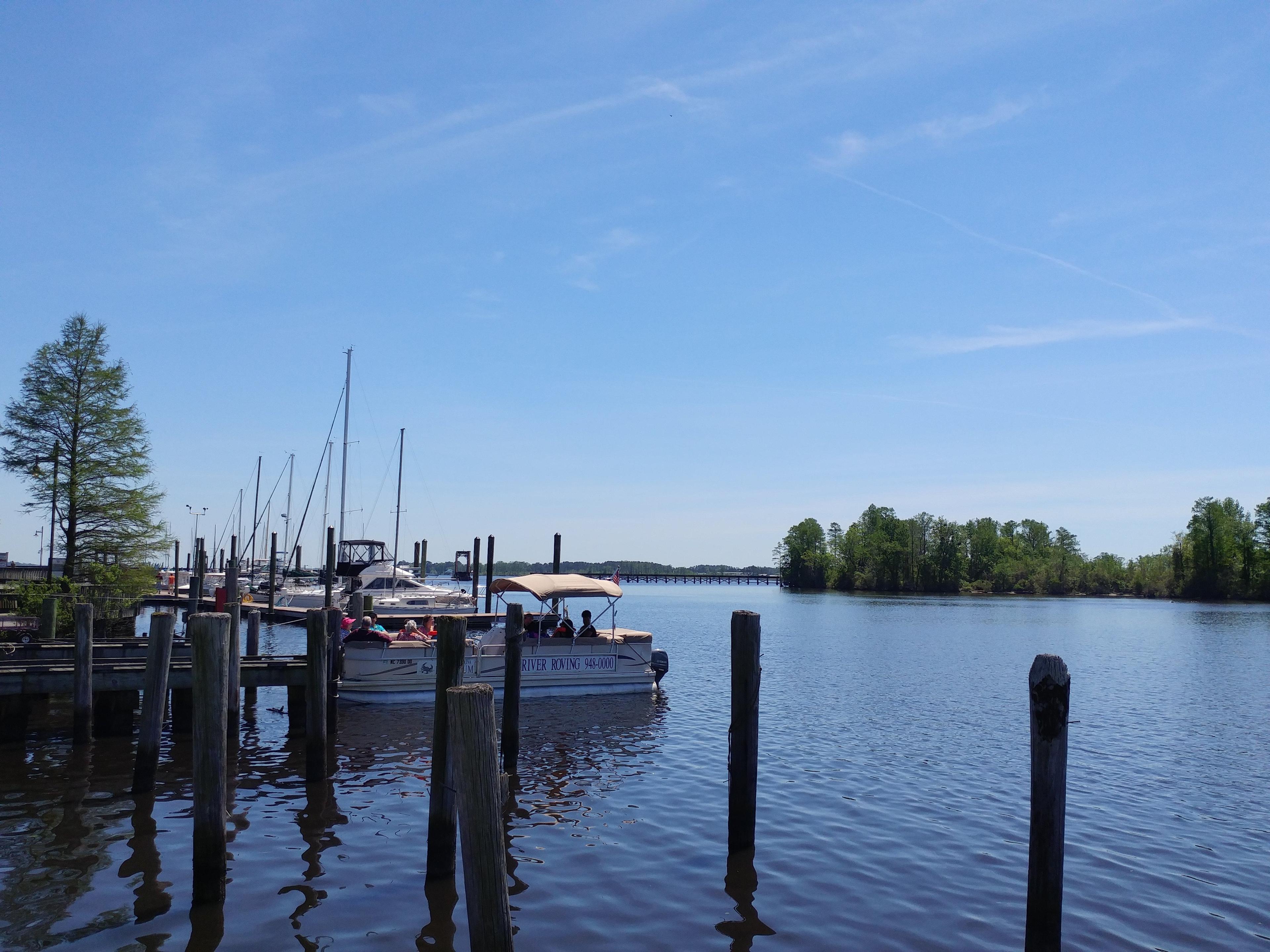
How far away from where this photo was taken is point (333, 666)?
58.5ft

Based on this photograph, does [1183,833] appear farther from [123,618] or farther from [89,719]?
[123,618]

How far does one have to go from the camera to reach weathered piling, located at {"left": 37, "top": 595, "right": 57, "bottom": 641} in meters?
26.9

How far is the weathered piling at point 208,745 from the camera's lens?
9.19 metres

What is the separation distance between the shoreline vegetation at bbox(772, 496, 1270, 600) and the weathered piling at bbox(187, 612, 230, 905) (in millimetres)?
133686

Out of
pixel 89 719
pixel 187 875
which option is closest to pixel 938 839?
pixel 187 875

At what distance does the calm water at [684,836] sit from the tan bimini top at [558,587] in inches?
113

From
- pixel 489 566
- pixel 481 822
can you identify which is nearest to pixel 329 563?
pixel 489 566

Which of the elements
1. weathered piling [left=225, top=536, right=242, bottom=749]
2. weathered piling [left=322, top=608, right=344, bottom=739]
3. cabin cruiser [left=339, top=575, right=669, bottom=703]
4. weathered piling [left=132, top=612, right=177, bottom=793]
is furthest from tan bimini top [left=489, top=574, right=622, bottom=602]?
weathered piling [left=132, top=612, right=177, bottom=793]

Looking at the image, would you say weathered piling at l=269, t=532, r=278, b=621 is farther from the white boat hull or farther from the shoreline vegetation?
the shoreline vegetation

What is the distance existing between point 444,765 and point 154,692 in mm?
4606

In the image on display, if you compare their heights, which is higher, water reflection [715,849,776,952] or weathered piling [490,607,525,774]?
weathered piling [490,607,525,774]

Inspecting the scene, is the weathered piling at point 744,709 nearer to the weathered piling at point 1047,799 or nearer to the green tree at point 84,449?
the weathered piling at point 1047,799

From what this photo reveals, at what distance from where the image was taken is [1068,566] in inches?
5595

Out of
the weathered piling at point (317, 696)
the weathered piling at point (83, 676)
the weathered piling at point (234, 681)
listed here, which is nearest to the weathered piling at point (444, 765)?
the weathered piling at point (317, 696)
